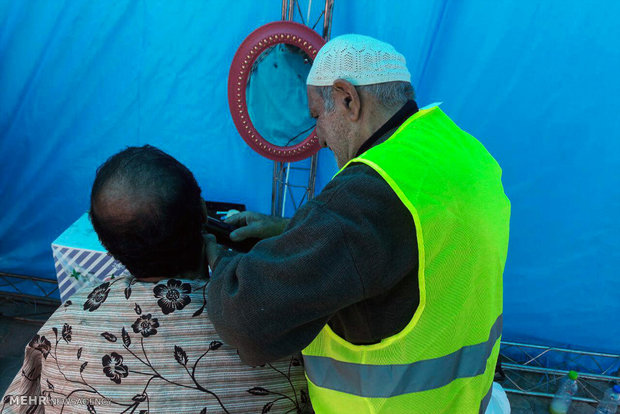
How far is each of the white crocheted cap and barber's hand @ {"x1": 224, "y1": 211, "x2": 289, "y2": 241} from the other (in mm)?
427

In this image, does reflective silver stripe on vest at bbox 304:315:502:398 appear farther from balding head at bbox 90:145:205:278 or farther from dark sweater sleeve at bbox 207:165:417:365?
balding head at bbox 90:145:205:278

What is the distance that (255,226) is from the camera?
1.12 m

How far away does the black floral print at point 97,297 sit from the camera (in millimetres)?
833

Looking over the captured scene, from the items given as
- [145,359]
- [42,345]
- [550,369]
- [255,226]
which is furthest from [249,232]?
[550,369]

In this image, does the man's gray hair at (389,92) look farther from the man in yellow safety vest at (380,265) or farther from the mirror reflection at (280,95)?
the mirror reflection at (280,95)

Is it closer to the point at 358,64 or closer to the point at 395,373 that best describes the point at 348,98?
the point at 358,64

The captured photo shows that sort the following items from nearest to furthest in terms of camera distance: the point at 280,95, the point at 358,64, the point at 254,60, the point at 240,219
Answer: the point at 358,64, the point at 240,219, the point at 254,60, the point at 280,95

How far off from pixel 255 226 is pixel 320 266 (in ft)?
1.84

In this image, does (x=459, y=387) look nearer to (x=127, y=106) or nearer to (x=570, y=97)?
(x=570, y=97)

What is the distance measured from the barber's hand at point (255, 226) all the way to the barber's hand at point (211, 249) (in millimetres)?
162

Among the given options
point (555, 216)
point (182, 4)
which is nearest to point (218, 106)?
point (182, 4)

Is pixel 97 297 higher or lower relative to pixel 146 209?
lower

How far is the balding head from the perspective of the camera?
0.75 meters

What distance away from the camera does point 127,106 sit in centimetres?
202
